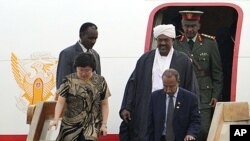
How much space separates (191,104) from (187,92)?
0.42 feet

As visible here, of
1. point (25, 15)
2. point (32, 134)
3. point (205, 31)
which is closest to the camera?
point (32, 134)

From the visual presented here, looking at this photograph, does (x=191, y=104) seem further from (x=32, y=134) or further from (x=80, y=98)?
(x=32, y=134)

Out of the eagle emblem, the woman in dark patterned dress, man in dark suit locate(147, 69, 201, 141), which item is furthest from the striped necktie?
the eagle emblem

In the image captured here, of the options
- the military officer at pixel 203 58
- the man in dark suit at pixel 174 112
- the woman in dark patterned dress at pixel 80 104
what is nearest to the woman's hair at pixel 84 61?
the woman in dark patterned dress at pixel 80 104

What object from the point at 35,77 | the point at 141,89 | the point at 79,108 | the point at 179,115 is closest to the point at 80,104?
the point at 79,108

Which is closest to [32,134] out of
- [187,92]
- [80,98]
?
[80,98]

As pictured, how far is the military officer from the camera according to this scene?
8.78m

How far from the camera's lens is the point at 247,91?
28.6 ft

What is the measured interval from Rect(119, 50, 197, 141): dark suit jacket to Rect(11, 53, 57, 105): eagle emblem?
141 cm

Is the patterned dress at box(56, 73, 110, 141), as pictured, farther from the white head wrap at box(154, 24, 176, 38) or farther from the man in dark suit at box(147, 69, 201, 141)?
the white head wrap at box(154, 24, 176, 38)

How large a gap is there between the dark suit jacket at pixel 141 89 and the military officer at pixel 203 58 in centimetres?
78

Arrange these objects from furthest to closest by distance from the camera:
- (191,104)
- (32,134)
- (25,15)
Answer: (25,15) < (32,134) < (191,104)

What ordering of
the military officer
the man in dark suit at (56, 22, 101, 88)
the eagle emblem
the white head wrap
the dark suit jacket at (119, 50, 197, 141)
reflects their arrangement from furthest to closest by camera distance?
the eagle emblem
the military officer
the man in dark suit at (56, 22, 101, 88)
the dark suit jacket at (119, 50, 197, 141)
the white head wrap

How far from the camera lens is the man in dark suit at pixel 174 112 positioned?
741 cm
